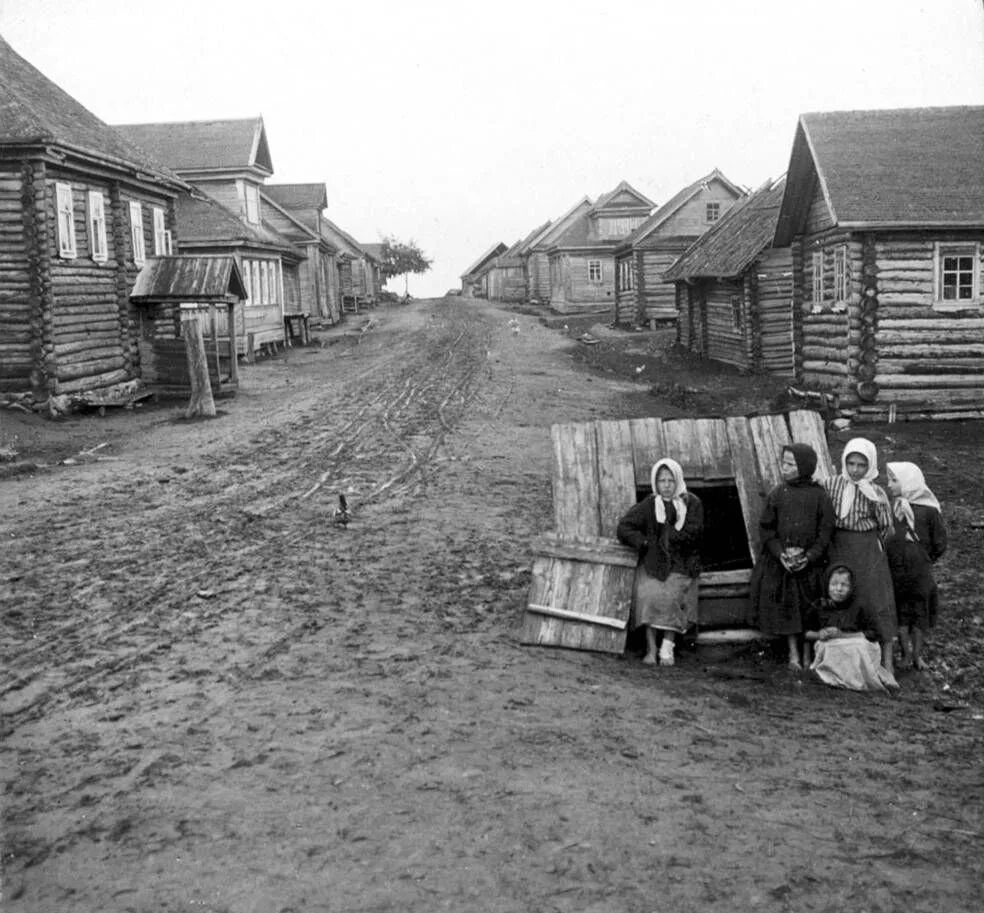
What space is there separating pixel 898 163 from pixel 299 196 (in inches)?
1422

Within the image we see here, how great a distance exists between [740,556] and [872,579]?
228 cm

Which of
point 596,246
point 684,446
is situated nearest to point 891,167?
point 684,446

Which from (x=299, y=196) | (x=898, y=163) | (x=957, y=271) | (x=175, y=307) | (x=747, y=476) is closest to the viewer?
(x=747, y=476)

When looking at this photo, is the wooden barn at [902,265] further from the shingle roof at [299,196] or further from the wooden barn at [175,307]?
the shingle roof at [299,196]

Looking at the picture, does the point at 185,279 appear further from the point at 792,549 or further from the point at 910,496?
the point at 910,496

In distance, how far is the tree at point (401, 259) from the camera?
363 feet

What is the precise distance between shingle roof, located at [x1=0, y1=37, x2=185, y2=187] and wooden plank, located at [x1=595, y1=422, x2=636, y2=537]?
552 inches

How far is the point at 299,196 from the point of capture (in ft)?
164

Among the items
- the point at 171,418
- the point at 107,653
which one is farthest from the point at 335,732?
the point at 171,418

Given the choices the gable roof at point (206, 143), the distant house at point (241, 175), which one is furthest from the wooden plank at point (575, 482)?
the gable roof at point (206, 143)

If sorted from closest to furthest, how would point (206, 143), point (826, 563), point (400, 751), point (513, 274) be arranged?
point (400, 751) < point (826, 563) < point (206, 143) < point (513, 274)

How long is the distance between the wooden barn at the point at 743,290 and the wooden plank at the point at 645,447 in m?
16.9

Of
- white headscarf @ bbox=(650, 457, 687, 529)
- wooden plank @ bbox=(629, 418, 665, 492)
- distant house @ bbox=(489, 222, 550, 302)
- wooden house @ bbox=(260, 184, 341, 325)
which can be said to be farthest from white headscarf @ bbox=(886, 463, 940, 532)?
distant house @ bbox=(489, 222, 550, 302)

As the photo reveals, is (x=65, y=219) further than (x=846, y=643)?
Yes
